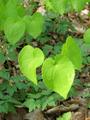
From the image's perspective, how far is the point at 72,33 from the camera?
369 cm

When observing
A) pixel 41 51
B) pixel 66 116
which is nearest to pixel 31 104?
pixel 66 116

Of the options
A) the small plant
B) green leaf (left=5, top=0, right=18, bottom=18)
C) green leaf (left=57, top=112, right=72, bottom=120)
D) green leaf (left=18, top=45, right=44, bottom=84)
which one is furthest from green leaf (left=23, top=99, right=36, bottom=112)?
green leaf (left=18, top=45, right=44, bottom=84)

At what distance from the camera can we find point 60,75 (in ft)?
2.69

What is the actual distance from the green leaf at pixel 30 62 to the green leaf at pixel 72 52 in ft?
0.22

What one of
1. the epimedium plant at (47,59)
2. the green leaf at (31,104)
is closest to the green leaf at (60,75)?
the epimedium plant at (47,59)

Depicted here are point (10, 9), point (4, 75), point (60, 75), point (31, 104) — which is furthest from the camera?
point (4, 75)

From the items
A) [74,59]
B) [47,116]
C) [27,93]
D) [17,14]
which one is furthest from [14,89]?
[74,59]

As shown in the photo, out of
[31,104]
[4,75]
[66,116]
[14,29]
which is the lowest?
[66,116]

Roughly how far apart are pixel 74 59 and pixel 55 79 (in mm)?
107

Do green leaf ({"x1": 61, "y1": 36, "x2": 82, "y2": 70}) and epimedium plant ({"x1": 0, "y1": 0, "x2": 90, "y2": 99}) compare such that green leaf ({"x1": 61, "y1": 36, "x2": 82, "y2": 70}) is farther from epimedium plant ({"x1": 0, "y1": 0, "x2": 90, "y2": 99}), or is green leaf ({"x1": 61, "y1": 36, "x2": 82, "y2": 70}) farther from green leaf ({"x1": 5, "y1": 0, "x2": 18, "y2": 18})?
green leaf ({"x1": 5, "y1": 0, "x2": 18, "y2": 18})

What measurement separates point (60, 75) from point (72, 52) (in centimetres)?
11

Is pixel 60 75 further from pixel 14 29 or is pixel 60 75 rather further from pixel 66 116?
pixel 66 116

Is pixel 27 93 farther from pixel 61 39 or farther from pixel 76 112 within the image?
pixel 61 39

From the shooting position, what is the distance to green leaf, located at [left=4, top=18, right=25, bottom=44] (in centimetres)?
112
